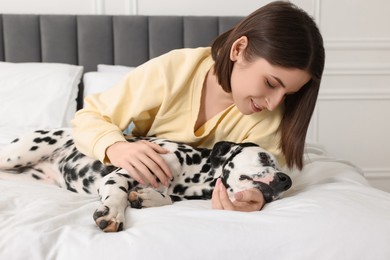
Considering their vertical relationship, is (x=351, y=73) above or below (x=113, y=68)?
below

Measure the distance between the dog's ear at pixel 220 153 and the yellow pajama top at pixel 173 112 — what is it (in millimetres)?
193

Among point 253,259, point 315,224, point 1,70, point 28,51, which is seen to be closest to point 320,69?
point 315,224

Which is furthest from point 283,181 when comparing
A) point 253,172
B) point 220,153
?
point 220,153

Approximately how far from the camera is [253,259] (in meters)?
1.07

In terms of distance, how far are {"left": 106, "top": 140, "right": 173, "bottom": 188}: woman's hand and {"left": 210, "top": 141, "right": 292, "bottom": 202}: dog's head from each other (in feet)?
0.62

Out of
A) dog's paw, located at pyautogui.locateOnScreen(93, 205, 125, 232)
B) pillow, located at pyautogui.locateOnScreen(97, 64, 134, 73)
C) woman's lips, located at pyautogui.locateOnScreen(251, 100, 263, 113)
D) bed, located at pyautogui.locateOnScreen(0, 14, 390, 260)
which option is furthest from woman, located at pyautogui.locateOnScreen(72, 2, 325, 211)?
pillow, located at pyautogui.locateOnScreen(97, 64, 134, 73)

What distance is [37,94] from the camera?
2.74 meters

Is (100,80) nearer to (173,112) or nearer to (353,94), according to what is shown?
(173,112)

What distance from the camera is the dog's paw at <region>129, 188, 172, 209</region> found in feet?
4.47

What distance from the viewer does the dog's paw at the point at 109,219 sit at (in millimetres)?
1146

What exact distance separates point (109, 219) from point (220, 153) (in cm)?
52

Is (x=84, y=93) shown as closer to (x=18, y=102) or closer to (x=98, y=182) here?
(x=18, y=102)

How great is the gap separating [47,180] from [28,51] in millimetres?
1584

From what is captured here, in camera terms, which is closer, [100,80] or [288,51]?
[288,51]
